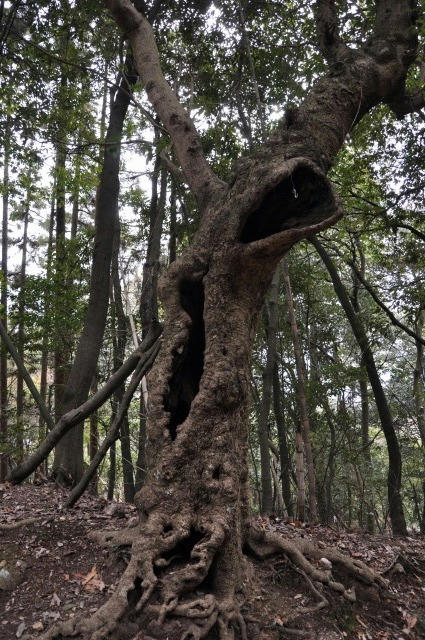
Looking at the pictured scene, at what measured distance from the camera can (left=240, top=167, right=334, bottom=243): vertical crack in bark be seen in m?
3.92

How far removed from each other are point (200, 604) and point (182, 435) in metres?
1.06

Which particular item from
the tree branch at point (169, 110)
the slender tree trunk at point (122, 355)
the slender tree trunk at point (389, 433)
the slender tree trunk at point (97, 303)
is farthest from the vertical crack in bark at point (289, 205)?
the slender tree trunk at point (122, 355)

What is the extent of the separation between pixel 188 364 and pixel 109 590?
1.72m

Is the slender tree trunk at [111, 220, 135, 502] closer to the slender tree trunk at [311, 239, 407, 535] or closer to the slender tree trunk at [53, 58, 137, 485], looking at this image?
the slender tree trunk at [53, 58, 137, 485]

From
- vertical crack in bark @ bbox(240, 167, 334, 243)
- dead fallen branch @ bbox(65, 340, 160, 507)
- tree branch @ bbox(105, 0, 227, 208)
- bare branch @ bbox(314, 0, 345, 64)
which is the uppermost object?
bare branch @ bbox(314, 0, 345, 64)

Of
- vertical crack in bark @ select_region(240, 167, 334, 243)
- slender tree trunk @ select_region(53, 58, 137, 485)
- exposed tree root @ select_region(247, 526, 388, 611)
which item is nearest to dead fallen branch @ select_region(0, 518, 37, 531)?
exposed tree root @ select_region(247, 526, 388, 611)

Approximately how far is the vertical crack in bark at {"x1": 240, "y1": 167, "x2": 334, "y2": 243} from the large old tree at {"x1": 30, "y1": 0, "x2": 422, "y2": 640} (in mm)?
11

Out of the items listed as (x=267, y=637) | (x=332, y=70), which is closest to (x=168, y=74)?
(x=332, y=70)

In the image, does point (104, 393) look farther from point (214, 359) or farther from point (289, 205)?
point (289, 205)

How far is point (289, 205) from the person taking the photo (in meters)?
4.04

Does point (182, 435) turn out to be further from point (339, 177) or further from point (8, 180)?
point (8, 180)

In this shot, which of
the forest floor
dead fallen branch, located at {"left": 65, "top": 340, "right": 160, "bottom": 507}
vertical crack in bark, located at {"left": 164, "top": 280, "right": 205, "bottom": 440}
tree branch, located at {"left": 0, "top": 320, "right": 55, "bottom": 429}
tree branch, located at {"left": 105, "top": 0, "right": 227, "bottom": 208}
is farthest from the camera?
tree branch, located at {"left": 0, "top": 320, "right": 55, "bottom": 429}

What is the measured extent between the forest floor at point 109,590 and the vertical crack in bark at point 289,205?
8.57 feet

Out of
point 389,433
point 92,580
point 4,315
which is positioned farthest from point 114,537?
point 4,315
